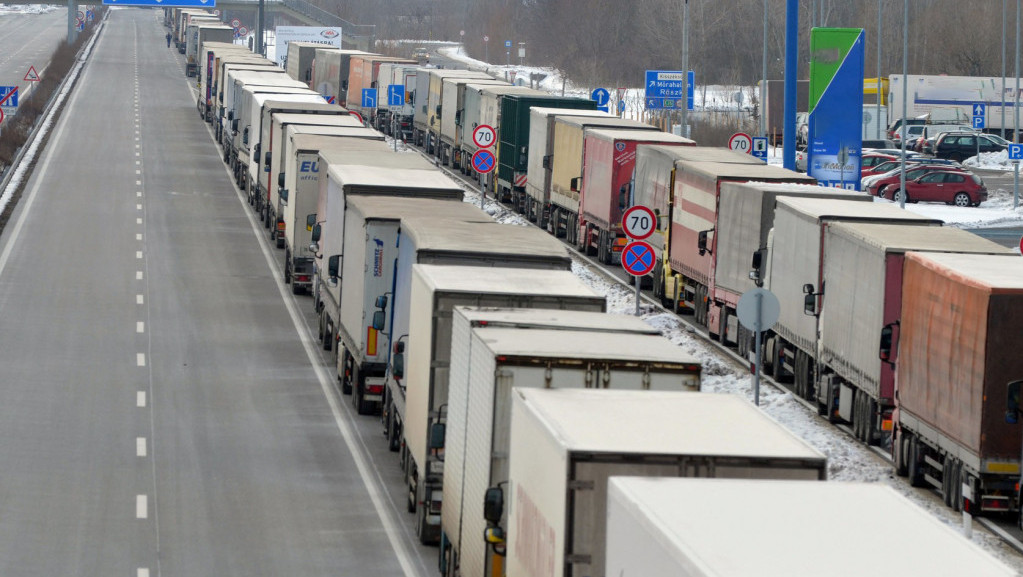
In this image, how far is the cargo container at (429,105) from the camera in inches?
2490

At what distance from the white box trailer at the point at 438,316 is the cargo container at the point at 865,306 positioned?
4.84 metres

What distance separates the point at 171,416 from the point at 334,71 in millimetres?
62612

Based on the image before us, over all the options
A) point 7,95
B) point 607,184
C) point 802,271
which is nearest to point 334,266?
point 802,271

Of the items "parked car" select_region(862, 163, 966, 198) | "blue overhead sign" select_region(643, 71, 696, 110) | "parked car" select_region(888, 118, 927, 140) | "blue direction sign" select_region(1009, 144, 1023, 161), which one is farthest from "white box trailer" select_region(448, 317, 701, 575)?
"parked car" select_region(888, 118, 927, 140)

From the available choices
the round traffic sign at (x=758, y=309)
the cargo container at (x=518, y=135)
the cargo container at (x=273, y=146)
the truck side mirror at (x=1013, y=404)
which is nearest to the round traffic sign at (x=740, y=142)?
the cargo container at (x=518, y=135)

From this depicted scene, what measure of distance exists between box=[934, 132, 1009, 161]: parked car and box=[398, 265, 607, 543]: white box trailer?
58.5 m

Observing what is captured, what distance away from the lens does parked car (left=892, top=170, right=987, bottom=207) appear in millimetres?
55312

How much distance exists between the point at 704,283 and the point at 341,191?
723 cm

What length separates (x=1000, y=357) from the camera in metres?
17.7

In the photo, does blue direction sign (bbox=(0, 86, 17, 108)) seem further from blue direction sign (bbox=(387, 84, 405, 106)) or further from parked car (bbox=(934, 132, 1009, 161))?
parked car (bbox=(934, 132, 1009, 161))

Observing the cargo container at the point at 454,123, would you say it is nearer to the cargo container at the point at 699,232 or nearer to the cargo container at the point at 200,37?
the cargo container at the point at 699,232

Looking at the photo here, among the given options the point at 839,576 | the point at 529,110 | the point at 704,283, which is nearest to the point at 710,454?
the point at 839,576

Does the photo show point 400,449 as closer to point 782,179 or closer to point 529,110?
point 782,179

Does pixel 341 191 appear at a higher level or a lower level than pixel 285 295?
higher
